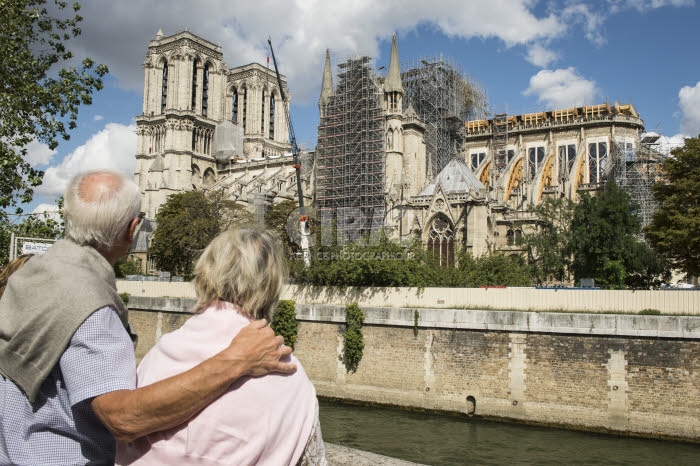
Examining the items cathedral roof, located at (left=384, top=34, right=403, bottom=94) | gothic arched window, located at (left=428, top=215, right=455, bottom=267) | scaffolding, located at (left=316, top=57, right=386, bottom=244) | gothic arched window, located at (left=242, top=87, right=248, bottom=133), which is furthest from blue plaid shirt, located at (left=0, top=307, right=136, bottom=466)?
gothic arched window, located at (left=242, top=87, right=248, bottom=133)

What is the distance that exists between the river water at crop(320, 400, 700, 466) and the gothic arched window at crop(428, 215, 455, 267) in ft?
56.5

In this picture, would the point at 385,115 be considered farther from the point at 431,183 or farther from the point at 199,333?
the point at 199,333

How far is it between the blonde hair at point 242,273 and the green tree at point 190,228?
104 ft

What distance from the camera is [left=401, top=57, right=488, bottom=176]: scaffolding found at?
43000 mm

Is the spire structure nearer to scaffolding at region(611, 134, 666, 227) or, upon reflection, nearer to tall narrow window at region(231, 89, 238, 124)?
scaffolding at region(611, 134, 666, 227)

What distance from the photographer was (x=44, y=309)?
202 cm

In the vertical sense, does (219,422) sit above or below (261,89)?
below

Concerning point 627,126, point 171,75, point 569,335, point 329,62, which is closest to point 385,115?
point 329,62

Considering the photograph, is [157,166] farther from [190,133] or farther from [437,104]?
[437,104]

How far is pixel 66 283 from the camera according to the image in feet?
6.74

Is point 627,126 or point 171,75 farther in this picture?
point 171,75

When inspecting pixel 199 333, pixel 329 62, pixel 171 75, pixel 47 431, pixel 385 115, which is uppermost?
pixel 171 75

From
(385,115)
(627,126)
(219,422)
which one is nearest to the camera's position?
(219,422)

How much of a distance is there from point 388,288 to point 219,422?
→ 1911 cm
